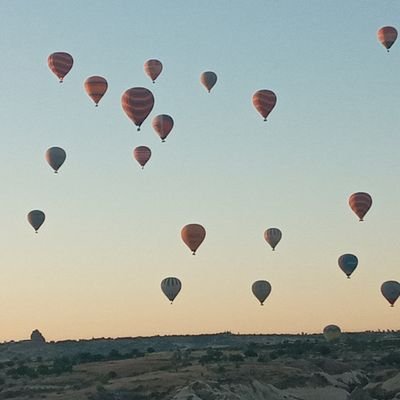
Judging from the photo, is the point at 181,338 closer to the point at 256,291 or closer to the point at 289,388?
the point at 256,291

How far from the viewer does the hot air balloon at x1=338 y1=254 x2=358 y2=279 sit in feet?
294

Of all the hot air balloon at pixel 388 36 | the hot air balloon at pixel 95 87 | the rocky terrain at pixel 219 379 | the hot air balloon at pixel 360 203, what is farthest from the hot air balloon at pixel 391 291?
the hot air balloon at pixel 95 87

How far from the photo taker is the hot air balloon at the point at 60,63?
277 feet

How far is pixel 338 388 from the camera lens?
237ft

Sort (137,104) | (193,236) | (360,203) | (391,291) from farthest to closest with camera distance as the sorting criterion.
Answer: (391,291) < (360,203) < (193,236) < (137,104)

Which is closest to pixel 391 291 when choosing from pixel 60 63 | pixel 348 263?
pixel 348 263

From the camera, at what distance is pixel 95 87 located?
85.2 m

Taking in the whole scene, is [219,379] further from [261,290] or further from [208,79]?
[208,79]

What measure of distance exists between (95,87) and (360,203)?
27.9m

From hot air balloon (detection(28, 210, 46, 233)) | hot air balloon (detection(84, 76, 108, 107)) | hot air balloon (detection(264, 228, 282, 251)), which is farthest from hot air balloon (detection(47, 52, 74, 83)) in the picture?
hot air balloon (detection(264, 228, 282, 251))

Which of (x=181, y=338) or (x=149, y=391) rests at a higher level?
(x=181, y=338)

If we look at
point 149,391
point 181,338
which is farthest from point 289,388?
point 181,338

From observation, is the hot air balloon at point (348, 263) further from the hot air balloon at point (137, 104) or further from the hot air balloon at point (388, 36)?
the hot air balloon at point (137, 104)

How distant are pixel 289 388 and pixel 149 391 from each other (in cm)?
1319
